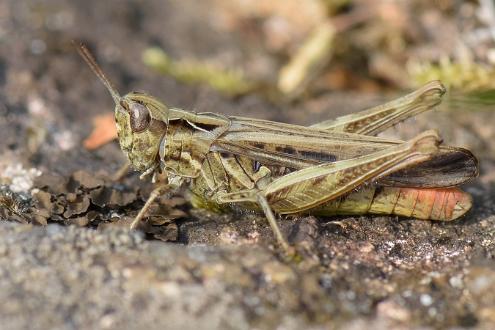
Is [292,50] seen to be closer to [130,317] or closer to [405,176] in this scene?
[405,176]

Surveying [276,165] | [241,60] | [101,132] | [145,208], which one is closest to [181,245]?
[145,208]

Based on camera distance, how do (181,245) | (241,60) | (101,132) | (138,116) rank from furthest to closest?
1. (241,60)
2. (101,132)
3. (138,116)
4. (181,245)

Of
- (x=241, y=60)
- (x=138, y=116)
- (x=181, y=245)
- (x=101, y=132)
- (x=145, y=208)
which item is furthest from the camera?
(x=241, y=60)

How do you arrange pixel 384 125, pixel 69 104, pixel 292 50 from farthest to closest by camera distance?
pixel 292 50 → pixel 69 104 → pixel 384 125

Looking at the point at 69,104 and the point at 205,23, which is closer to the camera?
the point at 69,104

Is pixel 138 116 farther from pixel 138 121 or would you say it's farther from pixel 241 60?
pixel 241 60

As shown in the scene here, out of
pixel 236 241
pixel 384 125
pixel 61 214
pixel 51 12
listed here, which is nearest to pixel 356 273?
pixel 236 241

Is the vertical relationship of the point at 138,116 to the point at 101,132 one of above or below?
below
